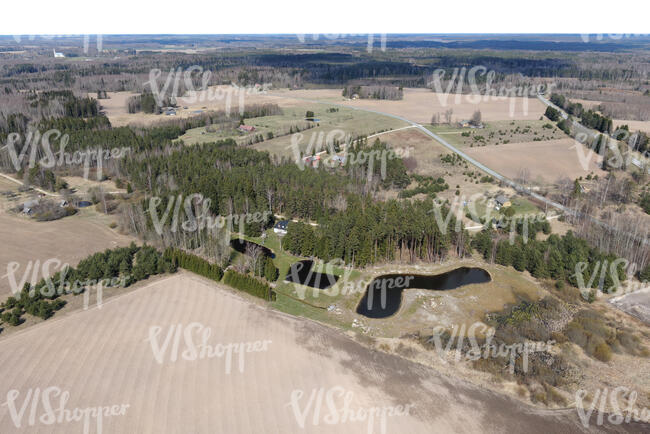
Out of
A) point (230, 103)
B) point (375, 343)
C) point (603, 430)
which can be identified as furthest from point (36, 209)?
point (230, 103)

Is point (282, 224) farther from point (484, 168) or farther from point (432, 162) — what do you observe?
point (484, 168)

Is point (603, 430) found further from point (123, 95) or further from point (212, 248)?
point (123, 95)

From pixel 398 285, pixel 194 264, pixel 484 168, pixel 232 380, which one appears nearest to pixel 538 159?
pixel 484 168

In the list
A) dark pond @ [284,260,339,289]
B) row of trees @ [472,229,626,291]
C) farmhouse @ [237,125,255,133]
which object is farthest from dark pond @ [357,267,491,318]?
farmhouse @ [237,125,255,133]

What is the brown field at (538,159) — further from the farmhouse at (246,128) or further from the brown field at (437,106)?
the farmhouse at (246,128)

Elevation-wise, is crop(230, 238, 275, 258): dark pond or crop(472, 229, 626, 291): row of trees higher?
crop(472, 229, 626, 291): row of trees

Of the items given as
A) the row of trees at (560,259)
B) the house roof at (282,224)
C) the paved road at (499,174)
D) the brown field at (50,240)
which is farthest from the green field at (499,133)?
the brown field at (50,240)

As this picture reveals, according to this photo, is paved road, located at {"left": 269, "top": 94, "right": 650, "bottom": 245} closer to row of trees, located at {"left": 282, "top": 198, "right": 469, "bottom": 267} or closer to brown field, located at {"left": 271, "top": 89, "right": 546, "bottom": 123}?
brown field, located at {"left": 271, "top": 89, "right": 546, "bottom": 123}
